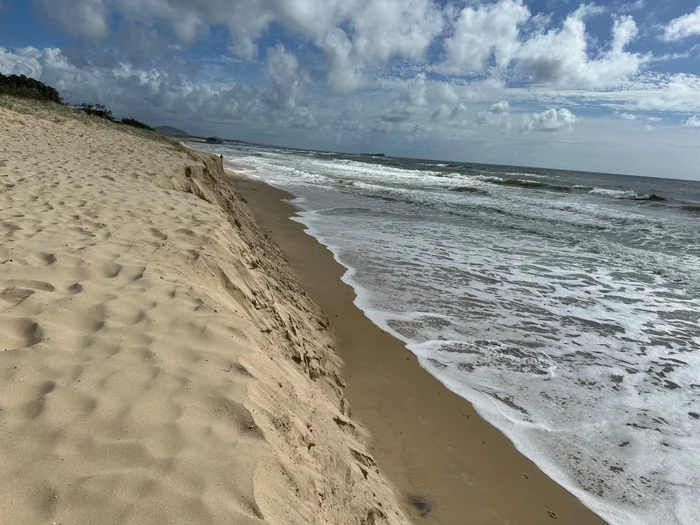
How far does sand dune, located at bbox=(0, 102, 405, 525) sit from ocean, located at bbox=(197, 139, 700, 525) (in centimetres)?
155

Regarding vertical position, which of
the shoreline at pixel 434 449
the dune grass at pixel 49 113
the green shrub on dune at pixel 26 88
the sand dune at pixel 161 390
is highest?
the green shrub on dune at pixel 26 88

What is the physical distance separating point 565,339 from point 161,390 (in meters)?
5.07

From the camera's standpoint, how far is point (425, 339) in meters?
5.26

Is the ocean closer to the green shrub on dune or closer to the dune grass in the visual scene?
the dune grass

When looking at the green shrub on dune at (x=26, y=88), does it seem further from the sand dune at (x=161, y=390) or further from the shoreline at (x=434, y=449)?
the shoreline at (x=434, y=449)

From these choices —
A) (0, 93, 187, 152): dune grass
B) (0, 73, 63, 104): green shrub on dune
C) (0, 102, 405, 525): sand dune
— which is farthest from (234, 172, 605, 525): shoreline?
(0, 73, 63, 104): green shrub on dune

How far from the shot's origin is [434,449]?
3.44m

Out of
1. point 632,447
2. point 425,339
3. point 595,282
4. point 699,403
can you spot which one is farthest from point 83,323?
point 595,282

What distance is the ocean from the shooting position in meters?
3.45

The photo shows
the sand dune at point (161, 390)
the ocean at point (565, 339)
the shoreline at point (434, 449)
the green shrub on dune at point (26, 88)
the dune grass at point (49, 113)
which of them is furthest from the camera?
the green shrub on dune at point (26, 88)

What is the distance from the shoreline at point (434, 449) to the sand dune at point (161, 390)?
0.27 m

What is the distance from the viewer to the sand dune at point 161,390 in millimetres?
1577

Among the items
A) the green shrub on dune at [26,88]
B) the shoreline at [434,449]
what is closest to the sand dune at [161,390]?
the shoreline at [434,449]

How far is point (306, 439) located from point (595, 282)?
784 cm
